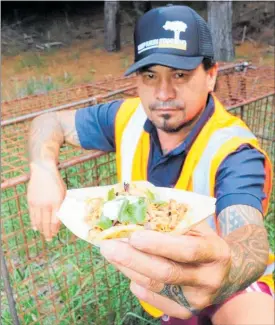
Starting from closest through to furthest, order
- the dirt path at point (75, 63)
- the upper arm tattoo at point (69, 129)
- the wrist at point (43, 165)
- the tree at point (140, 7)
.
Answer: the wrist at point (43, 165), the upper arm tattoo at point (69, 129), the dirt path at point (75, 63), the tree at point (140, 7)

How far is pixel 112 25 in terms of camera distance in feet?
30.1

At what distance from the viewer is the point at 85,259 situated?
2631mm

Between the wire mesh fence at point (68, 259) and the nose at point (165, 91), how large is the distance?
0.32 meters

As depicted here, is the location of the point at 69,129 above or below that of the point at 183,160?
above

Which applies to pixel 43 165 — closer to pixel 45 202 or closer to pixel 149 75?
pixel 45 202

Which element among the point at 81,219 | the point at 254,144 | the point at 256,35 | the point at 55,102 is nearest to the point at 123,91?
the point at 55,102

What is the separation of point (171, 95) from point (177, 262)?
90 centimetres

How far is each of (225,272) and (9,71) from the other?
7.59 meters

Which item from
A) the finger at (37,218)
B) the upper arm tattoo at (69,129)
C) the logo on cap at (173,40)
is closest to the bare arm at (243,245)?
the finger at (37,218)

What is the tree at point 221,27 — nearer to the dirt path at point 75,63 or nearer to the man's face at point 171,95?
the dirt path at point 75,63

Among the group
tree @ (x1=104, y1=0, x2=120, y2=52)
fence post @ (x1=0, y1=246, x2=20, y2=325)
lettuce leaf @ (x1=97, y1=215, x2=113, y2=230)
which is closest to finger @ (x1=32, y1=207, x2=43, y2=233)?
fence post @ (x1=0, y1=246, x2=20, y2=325)

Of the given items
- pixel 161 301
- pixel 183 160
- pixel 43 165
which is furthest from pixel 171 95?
pixel 161 301

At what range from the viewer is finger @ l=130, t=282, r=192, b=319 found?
4.52ft

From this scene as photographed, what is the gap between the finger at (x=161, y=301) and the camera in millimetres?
1377
